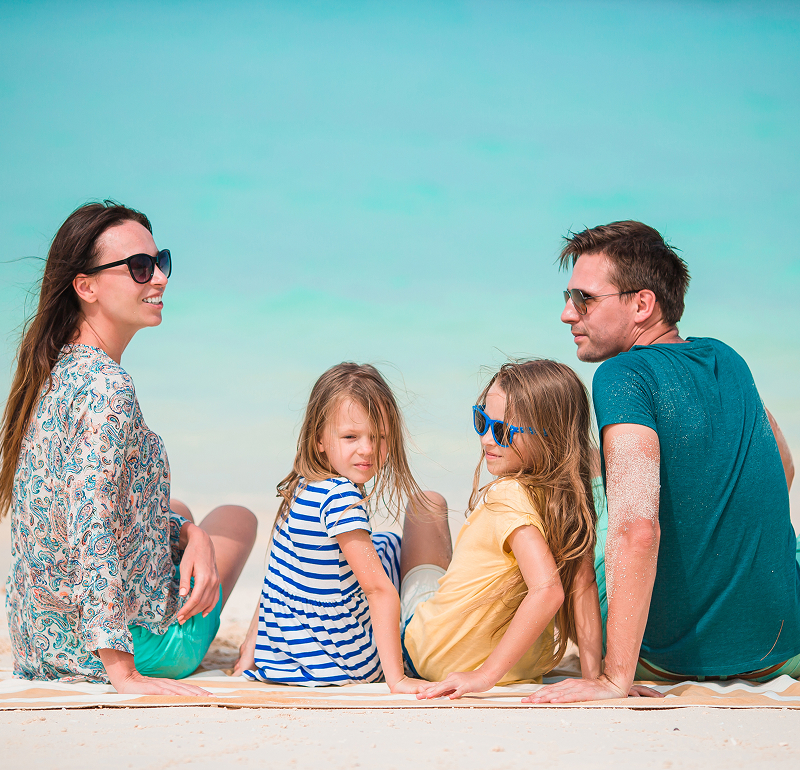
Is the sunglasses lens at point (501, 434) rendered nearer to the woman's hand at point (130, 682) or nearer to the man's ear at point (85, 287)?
the woman's hand at point (130, 682)

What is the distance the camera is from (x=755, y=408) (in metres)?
2.70

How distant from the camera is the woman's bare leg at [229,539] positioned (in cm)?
335

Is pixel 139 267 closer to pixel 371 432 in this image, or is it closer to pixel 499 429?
pixel 371 432

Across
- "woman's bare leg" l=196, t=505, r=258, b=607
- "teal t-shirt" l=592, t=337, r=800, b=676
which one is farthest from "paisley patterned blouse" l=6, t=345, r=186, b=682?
"teal t-shirt" l=592, t=337, r=800, b=676

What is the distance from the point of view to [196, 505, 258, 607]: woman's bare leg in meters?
3.35

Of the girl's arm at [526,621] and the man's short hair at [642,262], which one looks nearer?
the girl's arm at [526,621]

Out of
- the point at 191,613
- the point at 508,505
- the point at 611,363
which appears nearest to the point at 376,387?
the point at 508,505

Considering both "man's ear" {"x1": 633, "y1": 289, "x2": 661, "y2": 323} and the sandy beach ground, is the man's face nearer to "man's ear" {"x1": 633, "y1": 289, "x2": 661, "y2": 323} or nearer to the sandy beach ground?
"man's ear" {"x1": 633, "y1": 289, "x2": 661, "y2": 323}

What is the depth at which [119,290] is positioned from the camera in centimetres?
304

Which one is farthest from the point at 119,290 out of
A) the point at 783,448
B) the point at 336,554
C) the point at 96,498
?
the point at 783,448

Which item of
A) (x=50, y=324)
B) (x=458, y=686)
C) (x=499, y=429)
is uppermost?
(x=50, y=324)

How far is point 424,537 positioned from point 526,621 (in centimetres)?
81

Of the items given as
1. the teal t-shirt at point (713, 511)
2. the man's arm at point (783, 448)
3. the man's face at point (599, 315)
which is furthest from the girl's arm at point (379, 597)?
the man's arm at point (783, 448)

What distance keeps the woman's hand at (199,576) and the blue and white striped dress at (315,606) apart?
233mm
